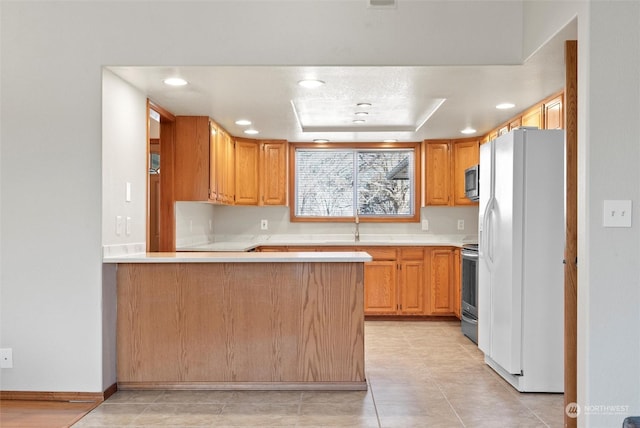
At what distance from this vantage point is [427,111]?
4621 mm

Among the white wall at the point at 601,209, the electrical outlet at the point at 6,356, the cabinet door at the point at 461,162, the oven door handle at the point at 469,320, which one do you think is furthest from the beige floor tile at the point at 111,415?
the cabinet door at the point at 461,162

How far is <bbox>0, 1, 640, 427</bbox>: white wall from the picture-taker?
10.4ft

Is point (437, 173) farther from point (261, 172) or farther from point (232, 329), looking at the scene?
point (232, 329)

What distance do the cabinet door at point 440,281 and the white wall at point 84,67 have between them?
9.77 ft

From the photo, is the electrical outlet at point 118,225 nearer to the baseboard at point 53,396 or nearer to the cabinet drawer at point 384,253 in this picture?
the baseboard at point 53,396

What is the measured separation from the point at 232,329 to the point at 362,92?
1.88 meters

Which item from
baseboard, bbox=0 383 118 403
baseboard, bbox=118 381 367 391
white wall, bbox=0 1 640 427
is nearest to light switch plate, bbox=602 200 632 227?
white wall, bbox=0 1 640 427

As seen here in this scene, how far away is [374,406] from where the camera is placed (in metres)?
3.10

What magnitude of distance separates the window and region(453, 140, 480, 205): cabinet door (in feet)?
2.03

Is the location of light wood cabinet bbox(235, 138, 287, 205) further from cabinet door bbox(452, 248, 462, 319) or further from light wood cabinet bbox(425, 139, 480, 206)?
cabinet door bbox(452, 248, 462, 319)

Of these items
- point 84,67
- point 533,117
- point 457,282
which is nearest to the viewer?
point 84,67

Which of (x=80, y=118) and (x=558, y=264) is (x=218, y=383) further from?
(x=558, y=264)

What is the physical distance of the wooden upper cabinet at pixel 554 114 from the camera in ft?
12.1

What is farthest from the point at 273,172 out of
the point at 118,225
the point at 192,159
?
the point at 118,225
